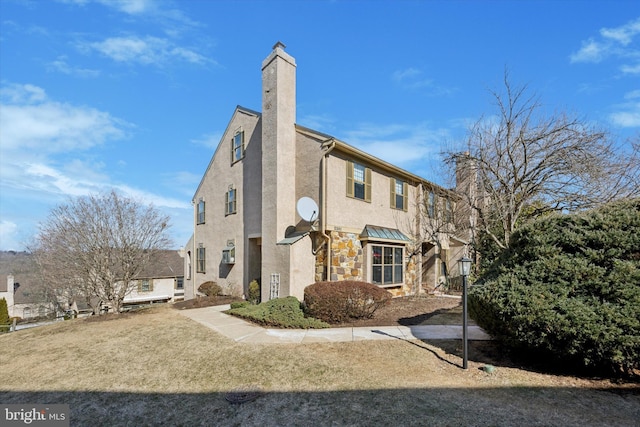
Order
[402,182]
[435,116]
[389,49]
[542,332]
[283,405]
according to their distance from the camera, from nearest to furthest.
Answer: [283,405] < [542,332] < [389,49] < [435,116] < [402,182]

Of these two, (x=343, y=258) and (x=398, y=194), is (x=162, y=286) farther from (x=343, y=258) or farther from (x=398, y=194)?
(x=398, y=194)

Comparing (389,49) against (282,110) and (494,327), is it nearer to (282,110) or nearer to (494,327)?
(282,110)

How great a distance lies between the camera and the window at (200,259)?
1772 cm

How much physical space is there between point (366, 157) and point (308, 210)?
341cm

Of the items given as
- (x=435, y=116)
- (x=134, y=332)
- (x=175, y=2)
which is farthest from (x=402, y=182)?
(x=134, y=332)

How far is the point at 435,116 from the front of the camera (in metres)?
12.0

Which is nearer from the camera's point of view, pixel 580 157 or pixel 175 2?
pixel 175 2

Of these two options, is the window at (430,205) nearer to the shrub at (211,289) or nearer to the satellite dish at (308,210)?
the satellite dish at (308,210)

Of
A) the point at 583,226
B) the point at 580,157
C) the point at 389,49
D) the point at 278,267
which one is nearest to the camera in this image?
the point at 583,226

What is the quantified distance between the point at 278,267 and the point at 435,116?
8300mm

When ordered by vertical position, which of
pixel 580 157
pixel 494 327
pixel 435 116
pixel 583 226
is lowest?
pixel 494 327

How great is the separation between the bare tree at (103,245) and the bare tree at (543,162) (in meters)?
13.8

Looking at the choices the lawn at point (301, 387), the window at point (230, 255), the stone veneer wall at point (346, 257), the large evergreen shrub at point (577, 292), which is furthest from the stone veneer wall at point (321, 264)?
the large evergreen shrub at point (577, 292)

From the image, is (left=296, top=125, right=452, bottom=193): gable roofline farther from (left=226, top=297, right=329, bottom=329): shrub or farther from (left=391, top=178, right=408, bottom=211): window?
(left=226, top=297, right=329, bottom=329): shrub
